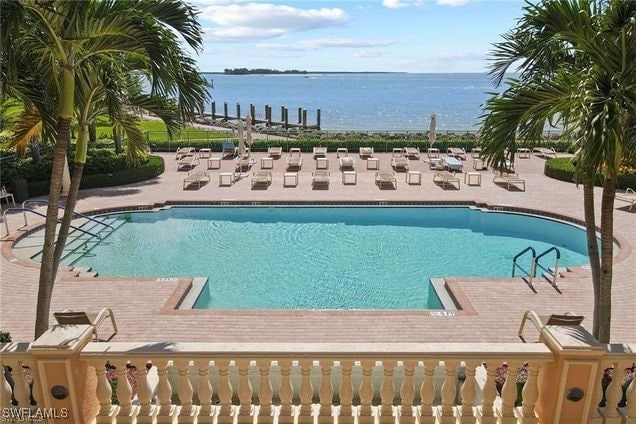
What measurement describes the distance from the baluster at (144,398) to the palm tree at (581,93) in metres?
4.35

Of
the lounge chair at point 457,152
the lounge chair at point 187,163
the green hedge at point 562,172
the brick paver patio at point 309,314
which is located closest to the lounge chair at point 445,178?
the green hedge at point 562,172

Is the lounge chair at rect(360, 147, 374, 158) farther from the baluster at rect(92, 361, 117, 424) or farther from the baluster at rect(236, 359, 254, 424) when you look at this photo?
the baluster at rect(92, 361, 117, 424)

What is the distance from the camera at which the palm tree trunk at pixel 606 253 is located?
5590mm

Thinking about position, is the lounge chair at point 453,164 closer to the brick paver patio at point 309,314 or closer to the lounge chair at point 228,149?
the brick paver patio at point 309,314

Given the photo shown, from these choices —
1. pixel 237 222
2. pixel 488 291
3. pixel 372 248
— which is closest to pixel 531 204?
pixel 372 248

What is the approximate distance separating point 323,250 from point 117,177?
10.9 meters

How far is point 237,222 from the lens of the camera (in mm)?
16922

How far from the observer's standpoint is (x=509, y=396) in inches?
165

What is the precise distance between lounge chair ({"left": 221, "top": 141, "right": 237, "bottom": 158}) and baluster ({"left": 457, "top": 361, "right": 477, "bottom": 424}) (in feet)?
80.1

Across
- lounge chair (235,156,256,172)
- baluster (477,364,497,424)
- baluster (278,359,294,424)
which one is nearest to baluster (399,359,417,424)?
baluster (477,364,497,424)

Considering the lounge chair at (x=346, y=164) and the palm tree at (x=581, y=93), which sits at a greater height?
the palm tree at (x=581, y=93)

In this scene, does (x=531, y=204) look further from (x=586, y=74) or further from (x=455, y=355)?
(x=455, y=355)

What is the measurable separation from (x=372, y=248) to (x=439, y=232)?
2.85 m

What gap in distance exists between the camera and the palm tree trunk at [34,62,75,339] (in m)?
5.65
